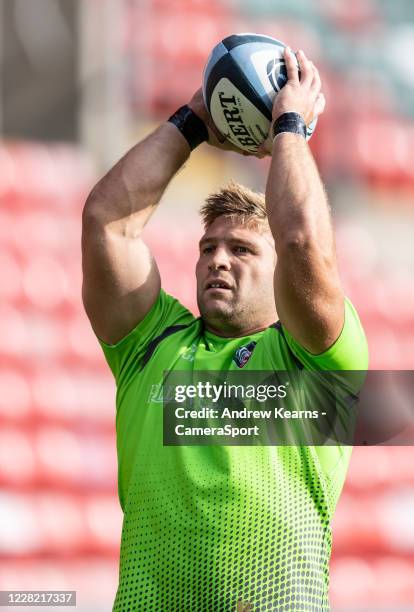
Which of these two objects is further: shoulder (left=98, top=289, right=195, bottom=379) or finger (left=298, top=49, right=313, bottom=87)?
shoulder (left=98, top=289, right=195, bottom=379)

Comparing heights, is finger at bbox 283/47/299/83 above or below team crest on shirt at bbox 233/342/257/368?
above

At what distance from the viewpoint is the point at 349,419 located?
3363 millimetres

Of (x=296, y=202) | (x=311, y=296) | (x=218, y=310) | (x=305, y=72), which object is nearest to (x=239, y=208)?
(x=218, y=310)

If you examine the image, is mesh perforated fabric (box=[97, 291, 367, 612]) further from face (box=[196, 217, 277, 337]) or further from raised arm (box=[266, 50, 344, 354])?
face (box=[196, 217, 277, 337])

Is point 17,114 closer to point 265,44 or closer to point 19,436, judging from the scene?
point 19,436

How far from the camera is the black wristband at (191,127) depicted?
3.81 meters

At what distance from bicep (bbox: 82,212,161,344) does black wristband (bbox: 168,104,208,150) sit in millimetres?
454

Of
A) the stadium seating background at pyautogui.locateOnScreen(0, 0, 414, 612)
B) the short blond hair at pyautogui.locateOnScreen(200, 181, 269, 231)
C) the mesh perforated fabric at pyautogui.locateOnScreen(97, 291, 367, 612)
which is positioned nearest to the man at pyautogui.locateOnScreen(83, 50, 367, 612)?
the mesh perforated fabric at pyautogui.locateOnScreen(97, 291, 367, 612)

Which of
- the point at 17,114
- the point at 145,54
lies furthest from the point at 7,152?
the point at 145,54

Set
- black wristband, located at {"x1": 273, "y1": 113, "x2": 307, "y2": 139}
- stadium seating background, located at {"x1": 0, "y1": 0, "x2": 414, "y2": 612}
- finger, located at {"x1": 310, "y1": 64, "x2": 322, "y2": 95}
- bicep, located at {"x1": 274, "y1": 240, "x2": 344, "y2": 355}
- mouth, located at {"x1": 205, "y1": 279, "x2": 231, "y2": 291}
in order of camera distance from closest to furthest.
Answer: bicep, located at {"x1": 274, "y1": 240, "x2": 344, "y2": 355} < black wristband, located at {"x1": 273, "y1": 113, "x2": 307, "y2": 139} < finger, located at {"x1": 310, "y1": 64, "x2": 322, "y2": 95} < mouth, located at {"x1": 205, "y1": 279, "x2": 231, "y2": 291} < stadium seating background, located at {"x1": 0, "y1": 0, "x2": 414, "y2": 612}

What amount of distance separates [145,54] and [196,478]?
25.1 ft

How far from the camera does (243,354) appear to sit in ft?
11.3

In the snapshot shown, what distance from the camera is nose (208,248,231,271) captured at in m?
3.60

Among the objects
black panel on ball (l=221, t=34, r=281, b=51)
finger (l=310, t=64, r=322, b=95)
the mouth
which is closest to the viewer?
finger (l=310, t=64, r=322, b=95)
